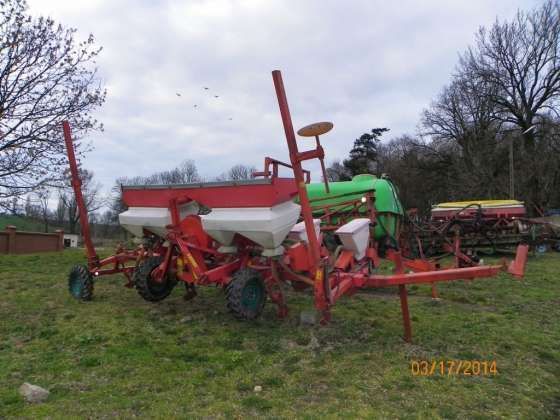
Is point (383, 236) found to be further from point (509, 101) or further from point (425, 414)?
point (509, 101)

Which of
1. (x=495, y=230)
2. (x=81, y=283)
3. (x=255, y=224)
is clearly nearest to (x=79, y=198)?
(x=81, y=283)

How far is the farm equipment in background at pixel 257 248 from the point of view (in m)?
4.56

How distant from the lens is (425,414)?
3371mm

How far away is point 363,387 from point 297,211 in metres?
2.26

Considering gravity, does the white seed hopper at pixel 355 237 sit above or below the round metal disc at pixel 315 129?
below

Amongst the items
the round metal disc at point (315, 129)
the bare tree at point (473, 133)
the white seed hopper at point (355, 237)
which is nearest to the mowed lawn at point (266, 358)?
the white seed hopper at point (355, 237)

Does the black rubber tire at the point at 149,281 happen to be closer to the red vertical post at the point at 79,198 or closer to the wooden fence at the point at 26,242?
the red vertical post at the point at 79,198

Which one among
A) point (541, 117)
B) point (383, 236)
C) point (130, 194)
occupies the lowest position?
point (383, 236)

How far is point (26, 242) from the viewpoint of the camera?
22.5 metres

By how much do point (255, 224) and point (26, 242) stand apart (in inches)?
838

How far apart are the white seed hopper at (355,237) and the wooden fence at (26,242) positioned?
737 inches

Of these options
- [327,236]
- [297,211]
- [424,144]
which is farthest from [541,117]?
[297,211]

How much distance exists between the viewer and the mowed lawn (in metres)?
3.47

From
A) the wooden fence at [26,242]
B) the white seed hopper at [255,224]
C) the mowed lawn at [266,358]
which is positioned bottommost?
the mowed lawn at [266,358]
